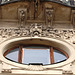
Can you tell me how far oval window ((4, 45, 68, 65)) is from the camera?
9.14m

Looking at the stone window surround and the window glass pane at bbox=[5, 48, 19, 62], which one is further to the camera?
the window glass pane at bbox=[5, 48, 19, 62]

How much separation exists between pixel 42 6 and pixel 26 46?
203cm

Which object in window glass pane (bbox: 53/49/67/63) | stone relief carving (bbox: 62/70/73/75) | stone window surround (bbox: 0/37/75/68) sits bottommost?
stone relief carving (bbox: 62/70/73/75)

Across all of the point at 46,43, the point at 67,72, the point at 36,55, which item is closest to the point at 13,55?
the point at 36,55

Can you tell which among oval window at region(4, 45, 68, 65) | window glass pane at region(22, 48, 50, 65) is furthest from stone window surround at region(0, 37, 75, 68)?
window glass pane at region(22, 48, 50, 65)

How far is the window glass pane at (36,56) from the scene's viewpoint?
913 cm

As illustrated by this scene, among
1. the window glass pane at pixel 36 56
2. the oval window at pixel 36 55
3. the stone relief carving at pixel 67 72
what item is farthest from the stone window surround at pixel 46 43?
the stone relief carving at pixel 67 72

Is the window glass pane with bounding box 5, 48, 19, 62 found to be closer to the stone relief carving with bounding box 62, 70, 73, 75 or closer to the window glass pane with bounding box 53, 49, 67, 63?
the window glass pane with bounding box 53, 49, 67, 63

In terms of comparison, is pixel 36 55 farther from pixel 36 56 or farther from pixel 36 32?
pixel 36 32

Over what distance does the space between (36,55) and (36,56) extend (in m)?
0.06

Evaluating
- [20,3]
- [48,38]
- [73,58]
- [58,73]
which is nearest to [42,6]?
[20,3]

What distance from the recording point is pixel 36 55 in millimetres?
9484

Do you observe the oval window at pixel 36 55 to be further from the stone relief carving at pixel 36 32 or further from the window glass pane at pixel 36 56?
the stone relief carving at pixel 36 32

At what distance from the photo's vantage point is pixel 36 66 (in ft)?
27.2
